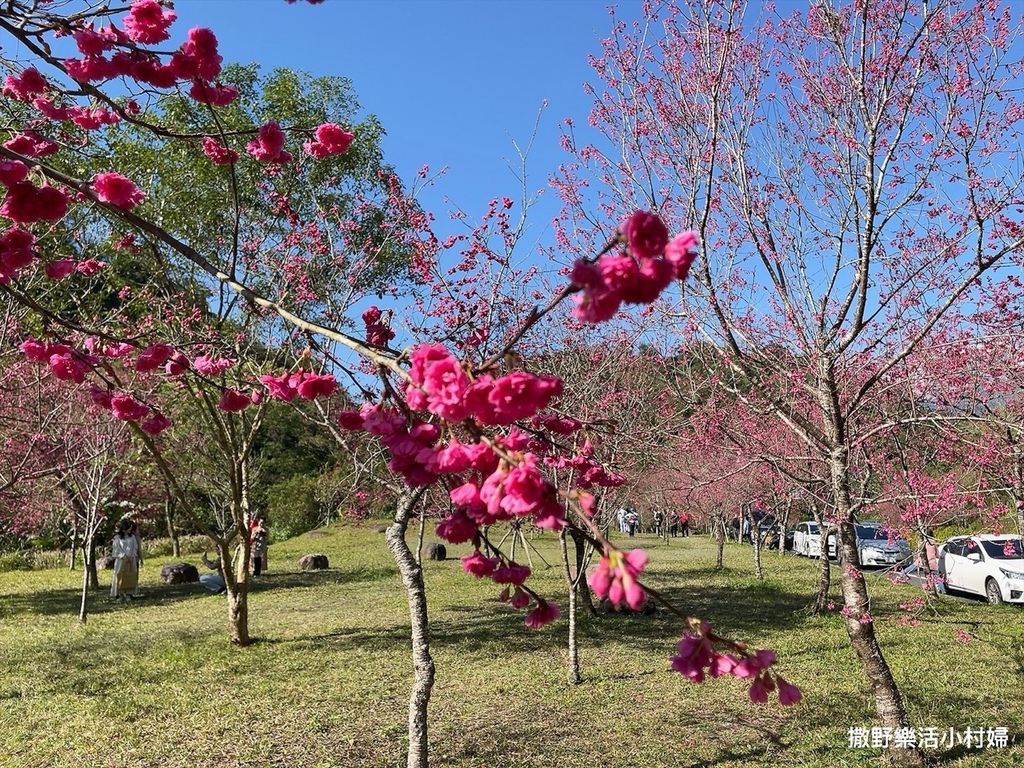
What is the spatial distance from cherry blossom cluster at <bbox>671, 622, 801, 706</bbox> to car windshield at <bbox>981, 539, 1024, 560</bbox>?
11.9 m

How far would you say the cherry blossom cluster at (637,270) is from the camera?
98cm

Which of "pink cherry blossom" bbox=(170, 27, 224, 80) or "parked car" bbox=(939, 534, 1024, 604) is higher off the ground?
"pink cherry blossom" bbox=(170, 27, 224, 80)

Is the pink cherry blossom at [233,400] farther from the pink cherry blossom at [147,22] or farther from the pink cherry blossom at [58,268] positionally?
the pink cherry blossom at [147,22]

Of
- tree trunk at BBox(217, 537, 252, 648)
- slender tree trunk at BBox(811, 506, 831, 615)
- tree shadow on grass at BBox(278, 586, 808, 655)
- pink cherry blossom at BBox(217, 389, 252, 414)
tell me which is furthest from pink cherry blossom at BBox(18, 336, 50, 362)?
slender tree trunk at BBox(811, 506, 831, 615)

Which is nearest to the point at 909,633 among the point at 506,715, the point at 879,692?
the point at 879,692

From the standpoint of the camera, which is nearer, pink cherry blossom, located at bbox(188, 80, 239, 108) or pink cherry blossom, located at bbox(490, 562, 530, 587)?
pink cherry blossom, located at bbox(490, 562, 530, 587)

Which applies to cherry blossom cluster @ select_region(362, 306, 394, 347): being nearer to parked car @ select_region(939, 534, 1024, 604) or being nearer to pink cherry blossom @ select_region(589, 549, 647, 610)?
pink cherry blossom @ select_region(589, 549, 647, 610)

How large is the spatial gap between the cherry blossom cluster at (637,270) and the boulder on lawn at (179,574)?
1478 cm

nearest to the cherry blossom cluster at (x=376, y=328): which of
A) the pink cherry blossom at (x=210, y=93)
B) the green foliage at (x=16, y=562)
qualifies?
the pink cherry blossom at (x=210, y=93)

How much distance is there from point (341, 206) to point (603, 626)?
647cm

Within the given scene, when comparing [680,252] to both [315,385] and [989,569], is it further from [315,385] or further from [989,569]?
[989,569]

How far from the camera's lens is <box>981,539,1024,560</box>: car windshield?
1100 cm

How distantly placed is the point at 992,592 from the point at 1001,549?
2.32 ft

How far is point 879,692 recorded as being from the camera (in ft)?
14.7
